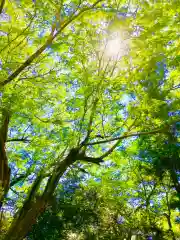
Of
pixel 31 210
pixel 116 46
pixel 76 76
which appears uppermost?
pixel 116 46

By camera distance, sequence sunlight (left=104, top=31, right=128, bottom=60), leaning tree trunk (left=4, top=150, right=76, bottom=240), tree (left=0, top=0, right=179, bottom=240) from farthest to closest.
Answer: leaning tree trunk (left=4, top=150, right=76, bottom=240), sunlight (left=104, top=31, right=128, bottom=60), tree (left=0, top=0, right=179, bottom=240)

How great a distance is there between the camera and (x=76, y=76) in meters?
6.28

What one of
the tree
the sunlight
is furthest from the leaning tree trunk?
the sunlight

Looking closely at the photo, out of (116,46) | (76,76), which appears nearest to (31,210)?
(76,76)

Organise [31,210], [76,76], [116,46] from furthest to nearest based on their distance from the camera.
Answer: [31,210], [76,76], [116,46]

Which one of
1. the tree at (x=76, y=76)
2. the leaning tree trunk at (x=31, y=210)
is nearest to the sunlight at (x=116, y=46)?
the tree at (x=76, y=76)

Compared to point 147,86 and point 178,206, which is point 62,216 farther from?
point 147,86

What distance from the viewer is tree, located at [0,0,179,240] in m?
4.42

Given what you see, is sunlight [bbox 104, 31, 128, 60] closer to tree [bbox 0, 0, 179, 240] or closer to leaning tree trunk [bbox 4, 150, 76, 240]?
tree [bbox 0, 0, 179, 240]

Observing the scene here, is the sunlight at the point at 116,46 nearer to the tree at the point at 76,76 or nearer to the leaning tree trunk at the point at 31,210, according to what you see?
the tree at the point at 76,76

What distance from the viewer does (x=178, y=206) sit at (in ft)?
37.0

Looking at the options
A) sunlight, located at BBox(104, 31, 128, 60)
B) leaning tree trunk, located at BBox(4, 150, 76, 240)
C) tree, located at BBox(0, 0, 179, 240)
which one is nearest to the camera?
tree, located at BBox(0, 0, 179, 240)

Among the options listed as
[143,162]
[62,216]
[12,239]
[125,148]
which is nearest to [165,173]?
[143,162]

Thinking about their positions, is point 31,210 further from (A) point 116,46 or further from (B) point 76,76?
(A) point 116,46
